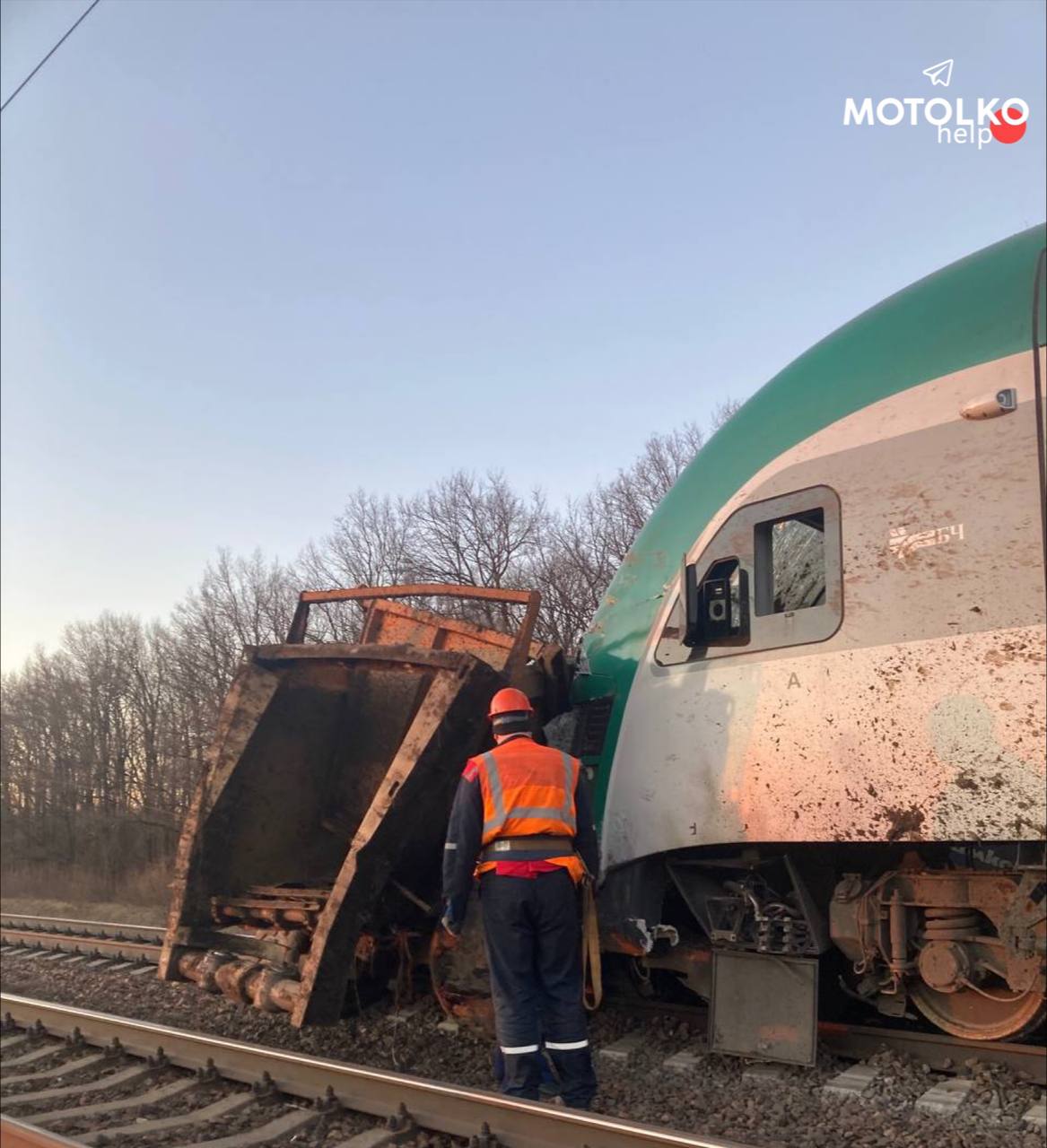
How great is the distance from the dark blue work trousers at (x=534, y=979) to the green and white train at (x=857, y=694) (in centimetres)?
80

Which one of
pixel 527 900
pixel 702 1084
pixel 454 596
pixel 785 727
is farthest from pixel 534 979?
pixel 454 596

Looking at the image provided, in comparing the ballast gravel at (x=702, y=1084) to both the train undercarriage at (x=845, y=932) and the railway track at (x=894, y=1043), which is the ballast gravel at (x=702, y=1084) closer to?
the railway track at (x=894, y=1043)

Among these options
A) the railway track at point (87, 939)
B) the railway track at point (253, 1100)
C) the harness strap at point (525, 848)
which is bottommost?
the railway track at point (87, 939)

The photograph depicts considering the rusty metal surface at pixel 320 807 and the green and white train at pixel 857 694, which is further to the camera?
the rusty metal surface at pixel 320 807

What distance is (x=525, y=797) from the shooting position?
4.64 m

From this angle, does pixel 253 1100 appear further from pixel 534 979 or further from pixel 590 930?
pixel 590 930

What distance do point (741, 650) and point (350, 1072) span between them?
2.63 m

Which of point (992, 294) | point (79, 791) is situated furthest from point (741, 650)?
point (79, 791)

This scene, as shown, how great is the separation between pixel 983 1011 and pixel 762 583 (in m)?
2.14

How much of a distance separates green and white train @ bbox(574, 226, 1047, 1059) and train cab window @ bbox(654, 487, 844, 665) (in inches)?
0.5

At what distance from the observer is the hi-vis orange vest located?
15.1ft

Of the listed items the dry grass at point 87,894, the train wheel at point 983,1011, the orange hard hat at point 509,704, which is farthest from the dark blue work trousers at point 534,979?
the dry grass at point 87,894

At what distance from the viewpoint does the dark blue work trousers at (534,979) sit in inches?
177

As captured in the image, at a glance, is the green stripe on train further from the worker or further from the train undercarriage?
the worker
